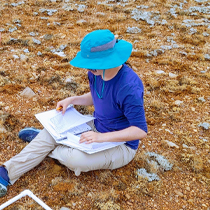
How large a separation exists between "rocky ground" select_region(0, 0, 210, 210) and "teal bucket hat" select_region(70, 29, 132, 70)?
147 centimetres

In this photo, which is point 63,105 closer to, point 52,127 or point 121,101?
point 52,127

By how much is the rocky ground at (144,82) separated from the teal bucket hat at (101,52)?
4.81 feet

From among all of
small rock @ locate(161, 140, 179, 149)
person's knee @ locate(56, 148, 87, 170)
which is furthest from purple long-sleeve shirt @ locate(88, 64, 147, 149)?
small rock @ locate(161, 140, 179, 149)

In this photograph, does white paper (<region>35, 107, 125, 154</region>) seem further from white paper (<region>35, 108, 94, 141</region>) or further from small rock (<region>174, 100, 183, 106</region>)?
small rock (<region>174, 100, 183, 106</region>)

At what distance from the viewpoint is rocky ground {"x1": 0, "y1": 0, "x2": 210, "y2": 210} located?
2959 mm

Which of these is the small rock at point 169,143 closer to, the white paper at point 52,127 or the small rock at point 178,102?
the small rock at point 178,102

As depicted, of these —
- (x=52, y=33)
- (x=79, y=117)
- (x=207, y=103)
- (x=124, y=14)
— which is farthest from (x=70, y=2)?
(x=79, y=117)

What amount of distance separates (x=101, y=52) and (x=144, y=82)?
3.07 m

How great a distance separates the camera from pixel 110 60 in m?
2.35

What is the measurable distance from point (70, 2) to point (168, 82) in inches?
241

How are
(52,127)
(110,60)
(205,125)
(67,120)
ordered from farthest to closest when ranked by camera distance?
(205,125) → (67,120) → (52,127) → (110,60)

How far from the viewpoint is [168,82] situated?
5.25 meters

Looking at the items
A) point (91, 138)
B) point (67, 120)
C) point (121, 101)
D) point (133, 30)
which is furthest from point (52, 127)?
point (133, 30)

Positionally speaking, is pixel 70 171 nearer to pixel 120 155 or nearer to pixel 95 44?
pixel 120 155
